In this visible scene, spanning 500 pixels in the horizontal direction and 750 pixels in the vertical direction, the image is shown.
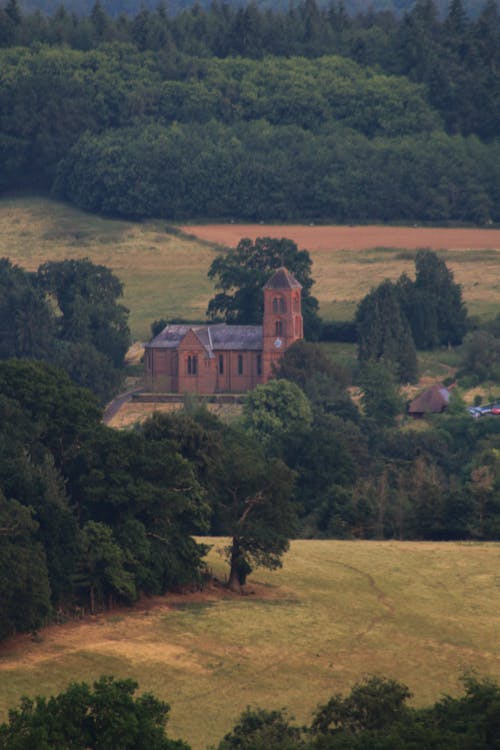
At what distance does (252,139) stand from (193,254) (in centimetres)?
2389

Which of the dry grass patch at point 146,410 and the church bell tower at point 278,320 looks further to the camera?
the church bell tower at point 278,320

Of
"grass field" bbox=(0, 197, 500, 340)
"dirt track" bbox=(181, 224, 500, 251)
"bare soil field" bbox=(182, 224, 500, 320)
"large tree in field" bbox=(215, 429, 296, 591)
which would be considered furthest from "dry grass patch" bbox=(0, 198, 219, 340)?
"large tree in field" bbox=(215, 429, 296, 591)

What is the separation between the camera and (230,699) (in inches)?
2339

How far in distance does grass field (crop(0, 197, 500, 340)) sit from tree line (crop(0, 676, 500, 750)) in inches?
3692

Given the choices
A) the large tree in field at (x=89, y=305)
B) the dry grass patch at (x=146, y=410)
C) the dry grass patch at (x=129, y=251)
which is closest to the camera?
the dry grass patch at (x=146, y=410)

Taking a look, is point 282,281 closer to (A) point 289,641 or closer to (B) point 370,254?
(B) point 370,254

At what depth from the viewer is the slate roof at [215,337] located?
132 metres

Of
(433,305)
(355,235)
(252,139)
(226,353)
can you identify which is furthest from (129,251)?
(226,353)

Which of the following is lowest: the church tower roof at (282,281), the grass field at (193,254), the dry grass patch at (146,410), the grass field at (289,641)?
the dry grass patch at (146,410)

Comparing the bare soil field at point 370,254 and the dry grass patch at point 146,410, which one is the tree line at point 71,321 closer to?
the dry grass patch at point 146,410

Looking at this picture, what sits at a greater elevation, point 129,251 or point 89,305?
point 129,251

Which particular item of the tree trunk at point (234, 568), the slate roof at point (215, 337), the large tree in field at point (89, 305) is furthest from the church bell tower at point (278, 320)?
the tree trunk at point (234, 568)

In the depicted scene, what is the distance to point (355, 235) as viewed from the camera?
559 feet

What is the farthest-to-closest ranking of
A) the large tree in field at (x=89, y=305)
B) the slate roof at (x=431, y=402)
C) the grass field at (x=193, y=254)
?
the grass field at (x=193, y=254) → the large tree in field at (x=89, y=305) → the slate roof at (x=431, y=402)
